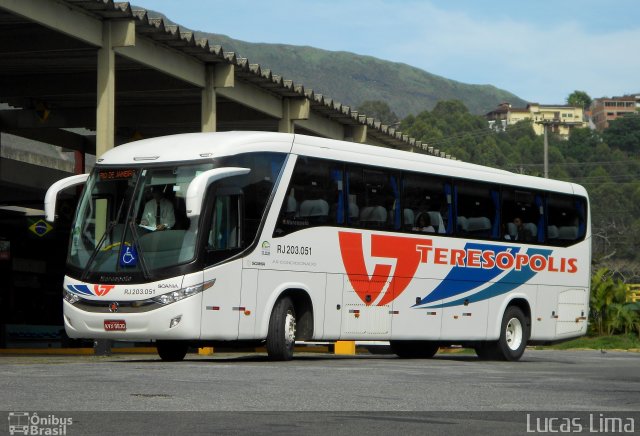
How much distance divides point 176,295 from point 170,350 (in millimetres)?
2506

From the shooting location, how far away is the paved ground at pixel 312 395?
33.4 feet

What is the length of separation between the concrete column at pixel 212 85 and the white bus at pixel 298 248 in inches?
319

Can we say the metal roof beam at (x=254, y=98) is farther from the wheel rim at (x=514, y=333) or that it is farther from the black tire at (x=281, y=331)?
the black tire at (x=281, y=331)

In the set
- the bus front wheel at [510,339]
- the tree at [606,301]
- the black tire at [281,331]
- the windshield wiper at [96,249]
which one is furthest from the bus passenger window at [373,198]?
the tree at [606,301]

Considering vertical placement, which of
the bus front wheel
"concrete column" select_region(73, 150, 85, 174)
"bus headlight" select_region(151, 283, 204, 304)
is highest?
"concrete column" select_region(73, 150, 85, 174)

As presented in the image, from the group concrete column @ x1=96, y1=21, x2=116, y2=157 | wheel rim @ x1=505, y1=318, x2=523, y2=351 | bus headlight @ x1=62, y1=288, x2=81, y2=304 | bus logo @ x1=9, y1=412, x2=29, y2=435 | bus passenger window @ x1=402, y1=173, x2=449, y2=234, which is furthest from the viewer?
concrete column @ x1=96, y1=21, x2=116, y2=157

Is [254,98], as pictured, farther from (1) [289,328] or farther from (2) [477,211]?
(1) [289,328]

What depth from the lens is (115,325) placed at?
18219mm

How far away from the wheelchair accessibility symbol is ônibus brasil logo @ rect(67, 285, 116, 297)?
1.21 ft

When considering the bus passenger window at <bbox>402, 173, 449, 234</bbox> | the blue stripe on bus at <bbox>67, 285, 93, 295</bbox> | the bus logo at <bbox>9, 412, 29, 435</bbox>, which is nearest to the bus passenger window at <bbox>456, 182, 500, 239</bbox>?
the bus passenger window at <bbox>402, 173, 449, 234</bbox>

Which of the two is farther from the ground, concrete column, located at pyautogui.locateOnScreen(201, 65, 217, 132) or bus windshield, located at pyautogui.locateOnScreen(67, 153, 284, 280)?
concrete column, located at pyautogui.locateOnScreen(201, 65, 217, 132)

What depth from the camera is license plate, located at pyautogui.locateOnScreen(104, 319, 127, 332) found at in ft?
59.7

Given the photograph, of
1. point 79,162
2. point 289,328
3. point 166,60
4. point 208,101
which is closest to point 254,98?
point 208,101

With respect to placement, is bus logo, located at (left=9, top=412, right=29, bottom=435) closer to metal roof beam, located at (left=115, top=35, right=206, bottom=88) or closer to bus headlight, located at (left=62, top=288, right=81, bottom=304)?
bus headlight, located at (left=62, top=288, right=81, bottom=304)
